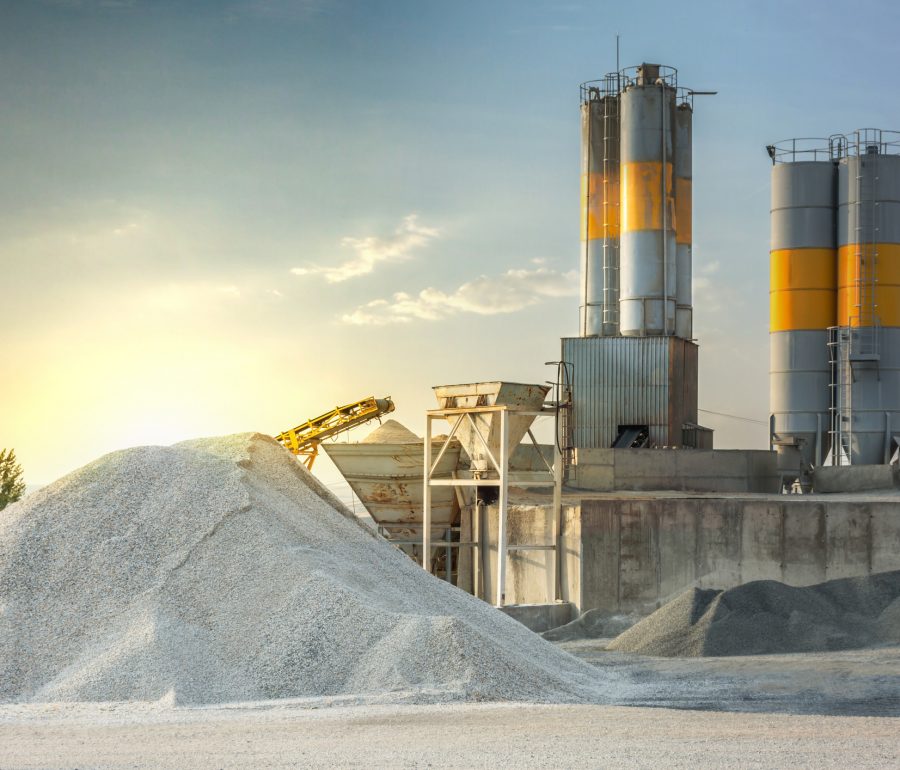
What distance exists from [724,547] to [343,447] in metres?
9.69

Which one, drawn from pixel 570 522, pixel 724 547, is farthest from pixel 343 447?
pixel 724 547

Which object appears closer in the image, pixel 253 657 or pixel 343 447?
pixel 253 657

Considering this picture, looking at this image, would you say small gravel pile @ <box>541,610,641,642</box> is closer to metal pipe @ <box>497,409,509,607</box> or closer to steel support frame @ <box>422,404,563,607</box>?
steel support frame @ <box>422,404,563,607</box>

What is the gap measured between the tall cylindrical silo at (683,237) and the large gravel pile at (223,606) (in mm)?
17657

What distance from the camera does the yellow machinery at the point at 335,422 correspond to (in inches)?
1271

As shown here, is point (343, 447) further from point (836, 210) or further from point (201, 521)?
point (836, 210)

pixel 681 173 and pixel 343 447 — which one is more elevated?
pixel 681 173

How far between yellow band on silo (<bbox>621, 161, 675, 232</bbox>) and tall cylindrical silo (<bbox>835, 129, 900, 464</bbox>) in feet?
18.5

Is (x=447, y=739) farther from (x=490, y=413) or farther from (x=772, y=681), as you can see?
(x=490, y=413)

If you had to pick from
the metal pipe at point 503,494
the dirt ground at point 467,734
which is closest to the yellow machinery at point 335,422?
the metal pipe at point 503,494

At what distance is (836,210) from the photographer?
35.8 metres

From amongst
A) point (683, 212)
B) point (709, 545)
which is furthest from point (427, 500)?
point (683, 212)

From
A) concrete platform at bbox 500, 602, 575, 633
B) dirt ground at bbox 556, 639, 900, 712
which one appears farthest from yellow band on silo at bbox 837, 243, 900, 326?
dirt ground at bbox 556, 639, 900, 712

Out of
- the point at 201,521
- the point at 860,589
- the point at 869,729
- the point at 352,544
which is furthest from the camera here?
the point at 860,589
